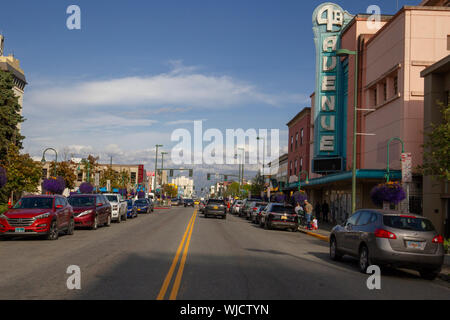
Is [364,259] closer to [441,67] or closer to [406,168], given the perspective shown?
[406,168]

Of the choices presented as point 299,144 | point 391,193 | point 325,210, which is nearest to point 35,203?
point 391,193

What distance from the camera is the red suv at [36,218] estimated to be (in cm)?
1678

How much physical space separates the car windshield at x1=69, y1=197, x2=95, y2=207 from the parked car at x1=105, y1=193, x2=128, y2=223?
18.4 feet

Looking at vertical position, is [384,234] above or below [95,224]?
above

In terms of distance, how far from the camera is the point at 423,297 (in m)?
9.21

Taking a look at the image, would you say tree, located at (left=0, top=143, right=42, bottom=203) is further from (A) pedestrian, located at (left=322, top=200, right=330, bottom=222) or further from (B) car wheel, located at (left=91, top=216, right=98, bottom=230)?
(A) pedestrian, located at (left=322, top=200, right=330, bottom=222)

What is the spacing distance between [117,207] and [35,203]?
12072mm

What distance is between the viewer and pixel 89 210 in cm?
2342

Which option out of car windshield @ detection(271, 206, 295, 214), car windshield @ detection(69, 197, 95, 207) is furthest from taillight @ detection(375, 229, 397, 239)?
car windshield @ detection(271, 206, 295, 214)

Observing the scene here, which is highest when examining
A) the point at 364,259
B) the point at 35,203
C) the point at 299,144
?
the point at 299,144

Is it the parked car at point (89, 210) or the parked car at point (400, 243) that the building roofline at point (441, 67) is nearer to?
the parked car at point (400, 243)

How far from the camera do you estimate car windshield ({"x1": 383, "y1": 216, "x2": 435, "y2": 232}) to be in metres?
11.7

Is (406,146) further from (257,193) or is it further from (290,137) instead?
(257,193)

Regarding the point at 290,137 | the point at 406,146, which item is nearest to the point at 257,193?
the point at 290,137
